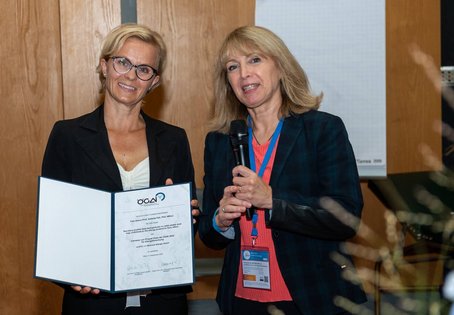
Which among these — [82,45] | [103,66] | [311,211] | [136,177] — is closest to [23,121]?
[82,45]

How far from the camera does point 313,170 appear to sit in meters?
2.01

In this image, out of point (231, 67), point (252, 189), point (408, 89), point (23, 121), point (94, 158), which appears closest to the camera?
point (252, 189)

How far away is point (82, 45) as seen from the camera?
3736mm

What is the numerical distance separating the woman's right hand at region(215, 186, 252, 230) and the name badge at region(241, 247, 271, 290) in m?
0.13

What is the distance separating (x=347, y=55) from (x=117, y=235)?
2.38m

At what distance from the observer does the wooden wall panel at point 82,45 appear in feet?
12.2

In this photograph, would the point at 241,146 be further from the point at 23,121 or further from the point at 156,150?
the point at 23,121

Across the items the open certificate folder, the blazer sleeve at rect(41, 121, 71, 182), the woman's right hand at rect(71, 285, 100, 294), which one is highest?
the blazer sleeve at rect(41, 121, 71, 182)

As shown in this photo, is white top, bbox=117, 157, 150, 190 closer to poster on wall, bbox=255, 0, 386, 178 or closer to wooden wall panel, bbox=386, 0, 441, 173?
poster on wall, bbox=255, 0, 386, 178

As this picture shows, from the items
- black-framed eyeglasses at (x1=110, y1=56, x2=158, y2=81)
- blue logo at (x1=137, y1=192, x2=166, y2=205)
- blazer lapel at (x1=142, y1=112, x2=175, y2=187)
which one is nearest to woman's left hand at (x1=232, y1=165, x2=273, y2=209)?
blue logo at (x1=137, y1=192, x2=166, y2=205)

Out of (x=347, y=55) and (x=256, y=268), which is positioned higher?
(x=347, y=55)

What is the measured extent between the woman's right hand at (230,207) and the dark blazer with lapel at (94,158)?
211mm

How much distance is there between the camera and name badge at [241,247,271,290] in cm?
197

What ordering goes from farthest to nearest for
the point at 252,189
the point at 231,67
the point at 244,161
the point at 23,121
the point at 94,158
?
the point at 23,121 < the point at 231,67 < the point at 94,158 < the point at 244,161 < the point at 252,189
